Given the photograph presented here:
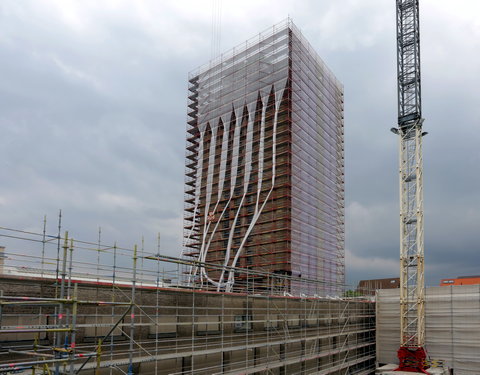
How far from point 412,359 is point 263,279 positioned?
17.2m

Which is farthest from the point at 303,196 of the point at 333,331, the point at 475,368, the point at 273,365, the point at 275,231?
the point at 273,365

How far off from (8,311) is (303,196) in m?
38.3

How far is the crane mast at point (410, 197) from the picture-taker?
3619 centimetres

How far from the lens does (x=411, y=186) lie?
3922cm

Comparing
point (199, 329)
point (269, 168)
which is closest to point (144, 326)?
point (199, 329)

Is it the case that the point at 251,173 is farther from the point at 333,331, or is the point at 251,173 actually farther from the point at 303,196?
the point at 333,331

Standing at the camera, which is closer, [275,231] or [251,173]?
[275,231]

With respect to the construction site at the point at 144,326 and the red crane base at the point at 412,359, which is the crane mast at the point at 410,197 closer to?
the red crane base at the point at 412,359

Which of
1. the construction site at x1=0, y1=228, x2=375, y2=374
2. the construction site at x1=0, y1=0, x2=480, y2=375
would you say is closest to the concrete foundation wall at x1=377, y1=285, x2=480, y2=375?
the construction site at x1=0, y1=0, x2=480, y2=375

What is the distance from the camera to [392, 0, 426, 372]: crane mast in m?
36.2

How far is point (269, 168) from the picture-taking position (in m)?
50.3

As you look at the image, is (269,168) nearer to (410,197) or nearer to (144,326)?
(410,197)

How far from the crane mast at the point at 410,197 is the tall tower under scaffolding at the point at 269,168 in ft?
38.9

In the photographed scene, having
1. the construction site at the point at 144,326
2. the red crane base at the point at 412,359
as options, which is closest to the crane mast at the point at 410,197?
the red crane base at the point at 412,359
